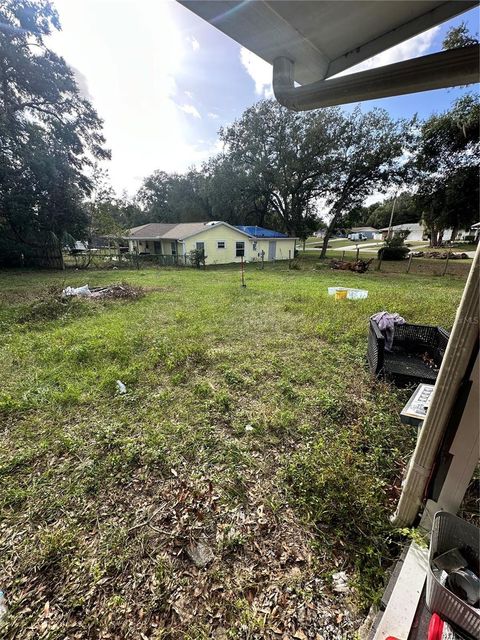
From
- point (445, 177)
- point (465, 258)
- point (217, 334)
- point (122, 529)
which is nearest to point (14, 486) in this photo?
point (122, 529)

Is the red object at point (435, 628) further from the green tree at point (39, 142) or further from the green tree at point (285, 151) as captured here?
the green tree at point (285, 151)

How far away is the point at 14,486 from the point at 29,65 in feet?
55.5

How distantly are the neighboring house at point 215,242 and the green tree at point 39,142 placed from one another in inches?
193

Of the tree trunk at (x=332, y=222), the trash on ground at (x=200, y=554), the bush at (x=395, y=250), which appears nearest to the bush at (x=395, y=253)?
the bush at (x=395, y=250)

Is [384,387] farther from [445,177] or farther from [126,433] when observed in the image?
[445,177]

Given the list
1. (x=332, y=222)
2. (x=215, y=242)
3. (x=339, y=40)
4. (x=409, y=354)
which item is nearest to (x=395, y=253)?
(x=332, y=222)

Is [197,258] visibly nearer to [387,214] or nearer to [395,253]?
[395,253]

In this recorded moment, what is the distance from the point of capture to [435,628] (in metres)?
1.08

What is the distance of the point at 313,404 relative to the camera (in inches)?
114

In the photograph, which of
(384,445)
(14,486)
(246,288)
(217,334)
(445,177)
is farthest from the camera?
(445,177)

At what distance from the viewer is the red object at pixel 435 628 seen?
1.06m

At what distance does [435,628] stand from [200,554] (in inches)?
44.9

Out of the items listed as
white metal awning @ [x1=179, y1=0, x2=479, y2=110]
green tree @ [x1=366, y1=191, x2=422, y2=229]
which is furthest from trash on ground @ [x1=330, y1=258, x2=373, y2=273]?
green tree @ [x1=366, y1=191, x2=422, y2=229]

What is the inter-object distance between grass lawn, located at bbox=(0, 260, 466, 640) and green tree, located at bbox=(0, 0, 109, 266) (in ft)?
41.3
